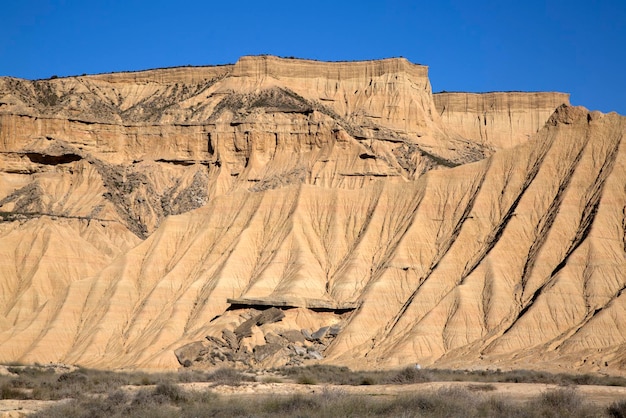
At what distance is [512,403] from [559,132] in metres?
45.0

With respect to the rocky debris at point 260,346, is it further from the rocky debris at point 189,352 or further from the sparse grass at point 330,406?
the sparse grass at point 330,406

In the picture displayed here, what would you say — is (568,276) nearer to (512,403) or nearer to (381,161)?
(512,403)

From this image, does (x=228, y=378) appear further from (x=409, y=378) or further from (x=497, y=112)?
(x=497, y=112)

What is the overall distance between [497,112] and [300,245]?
3554 inches

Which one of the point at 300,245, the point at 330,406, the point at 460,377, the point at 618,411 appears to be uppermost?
the point at 300,245

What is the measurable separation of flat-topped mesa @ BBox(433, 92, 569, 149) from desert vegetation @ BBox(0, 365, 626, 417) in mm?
111270

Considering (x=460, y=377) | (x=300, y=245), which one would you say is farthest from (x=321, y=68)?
(x=460, y=377)

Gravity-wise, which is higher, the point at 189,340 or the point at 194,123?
the point at 194,123

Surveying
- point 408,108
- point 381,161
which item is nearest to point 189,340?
point 381,161

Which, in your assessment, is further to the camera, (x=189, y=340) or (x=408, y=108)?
(x=408, y=108)

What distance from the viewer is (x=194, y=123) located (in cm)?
13325

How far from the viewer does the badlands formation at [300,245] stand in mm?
69188

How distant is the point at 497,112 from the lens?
169250 mm

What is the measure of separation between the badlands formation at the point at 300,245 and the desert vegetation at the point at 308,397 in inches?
419
